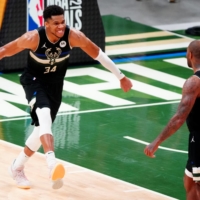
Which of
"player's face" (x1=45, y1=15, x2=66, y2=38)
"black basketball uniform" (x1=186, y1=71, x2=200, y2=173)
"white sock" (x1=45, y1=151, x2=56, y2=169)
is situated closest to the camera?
"black basketball uniform" (x1=186, y1=71, x2=200, y2=173)

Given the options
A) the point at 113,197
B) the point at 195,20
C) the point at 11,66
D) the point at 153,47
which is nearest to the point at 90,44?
the point at 113,197

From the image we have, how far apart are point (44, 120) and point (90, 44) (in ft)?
3.58

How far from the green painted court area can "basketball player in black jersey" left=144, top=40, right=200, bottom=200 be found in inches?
57.2

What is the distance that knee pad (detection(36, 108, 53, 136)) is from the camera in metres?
8.97

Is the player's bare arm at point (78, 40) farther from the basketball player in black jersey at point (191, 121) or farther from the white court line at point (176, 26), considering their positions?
the white court line at point (176, 26)

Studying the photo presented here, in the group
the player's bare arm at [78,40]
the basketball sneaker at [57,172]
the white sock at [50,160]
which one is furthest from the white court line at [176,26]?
the basketball sneaker at [57,172]

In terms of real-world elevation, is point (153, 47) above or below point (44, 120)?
below

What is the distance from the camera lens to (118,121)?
12.6 m

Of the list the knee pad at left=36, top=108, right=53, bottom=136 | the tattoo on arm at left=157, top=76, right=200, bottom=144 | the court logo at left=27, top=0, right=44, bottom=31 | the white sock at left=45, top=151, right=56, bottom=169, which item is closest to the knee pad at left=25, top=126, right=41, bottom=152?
the knee pad at left=36, top=108, right=53, bottom=136

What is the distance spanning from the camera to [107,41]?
17.6 metres

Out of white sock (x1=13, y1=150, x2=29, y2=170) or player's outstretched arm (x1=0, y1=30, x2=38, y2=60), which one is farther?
white sock (x1=13, y1=150, x2=29, y2=170)

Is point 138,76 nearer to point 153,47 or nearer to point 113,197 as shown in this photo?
point 153,47

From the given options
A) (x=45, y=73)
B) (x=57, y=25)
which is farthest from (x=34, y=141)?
(x=57, y=25)

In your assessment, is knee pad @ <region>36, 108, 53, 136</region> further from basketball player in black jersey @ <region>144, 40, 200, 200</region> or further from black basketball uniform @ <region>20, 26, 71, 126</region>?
basketball player in black jersey @ <region>144, 40, 200, 200</region>
